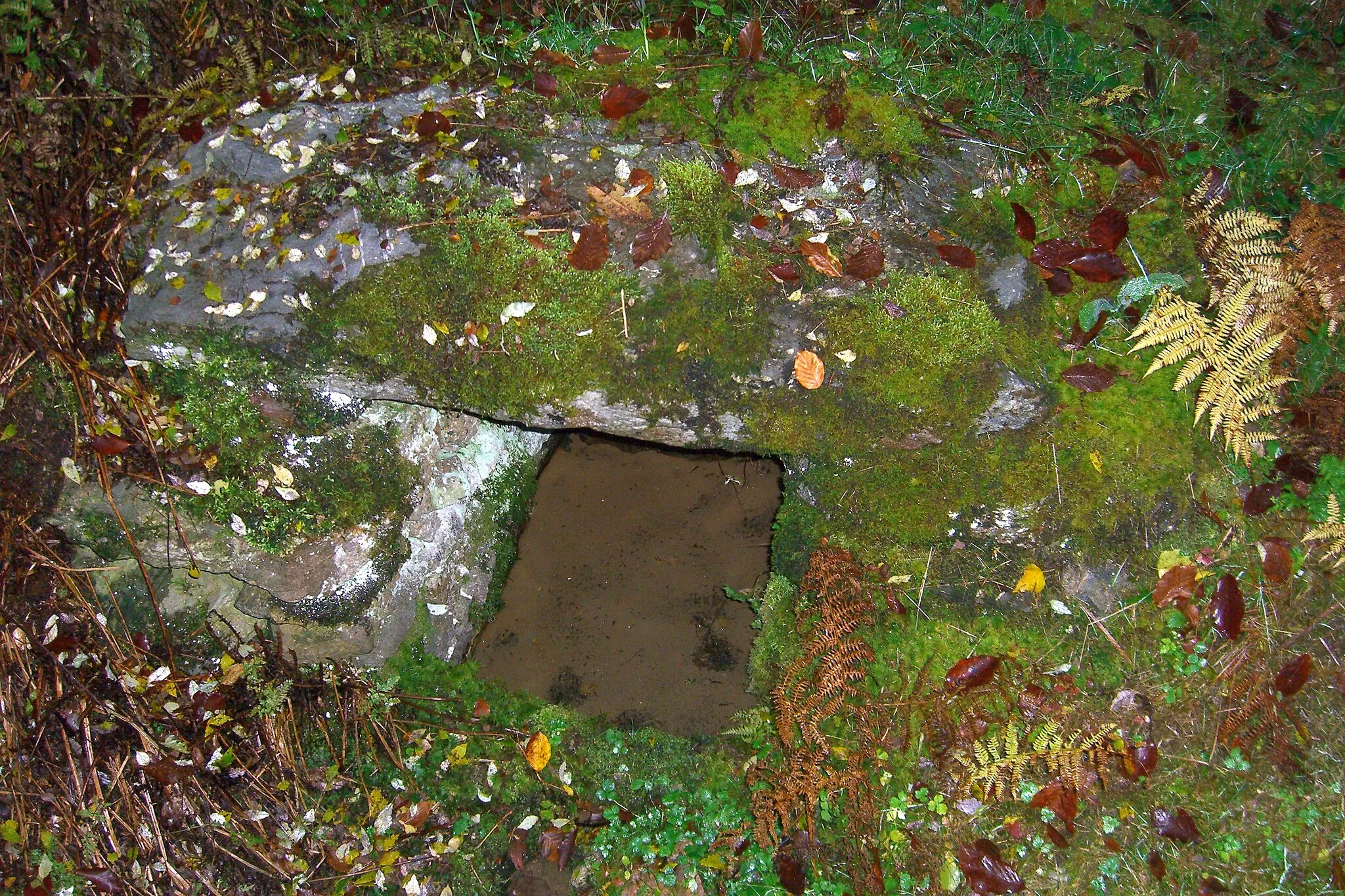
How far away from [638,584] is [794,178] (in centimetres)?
265

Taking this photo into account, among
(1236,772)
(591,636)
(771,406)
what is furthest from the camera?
(591,636)

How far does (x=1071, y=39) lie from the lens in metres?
3.46

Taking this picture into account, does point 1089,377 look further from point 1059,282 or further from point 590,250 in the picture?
point 590,250

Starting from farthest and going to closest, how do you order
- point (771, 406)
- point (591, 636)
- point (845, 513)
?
point (591, 636) < point (845, 513) < point (771, 406)

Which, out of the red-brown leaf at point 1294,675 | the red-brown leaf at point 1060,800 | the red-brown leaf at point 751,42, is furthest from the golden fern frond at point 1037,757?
the red-brown leaf at point 751,42

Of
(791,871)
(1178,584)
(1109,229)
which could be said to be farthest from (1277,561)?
(791,871)

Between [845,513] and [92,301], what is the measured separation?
3573 millimetres

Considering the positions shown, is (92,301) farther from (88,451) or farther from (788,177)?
(788,177)

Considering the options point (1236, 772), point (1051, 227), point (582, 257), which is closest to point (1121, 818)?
point (1236, 772)

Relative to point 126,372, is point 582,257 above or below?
above

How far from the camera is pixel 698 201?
3.04 m

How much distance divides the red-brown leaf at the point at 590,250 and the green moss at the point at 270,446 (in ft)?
4.64

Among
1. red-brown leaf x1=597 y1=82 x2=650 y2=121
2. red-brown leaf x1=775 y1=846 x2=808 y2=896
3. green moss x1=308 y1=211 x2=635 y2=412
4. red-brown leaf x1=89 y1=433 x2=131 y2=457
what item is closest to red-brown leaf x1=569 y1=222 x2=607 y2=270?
green moss x1=308 y1=211 x2=635 y2=412

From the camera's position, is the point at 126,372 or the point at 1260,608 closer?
the point at 1260,608
